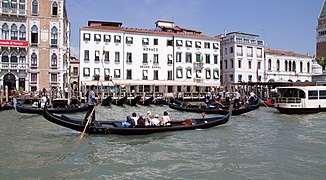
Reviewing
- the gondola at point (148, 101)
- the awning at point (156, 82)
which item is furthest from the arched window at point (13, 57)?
the gondola at point (148, 101)

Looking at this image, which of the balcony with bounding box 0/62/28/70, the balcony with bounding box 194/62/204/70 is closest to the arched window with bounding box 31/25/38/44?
the balcony with bounding box 0/62/28/70

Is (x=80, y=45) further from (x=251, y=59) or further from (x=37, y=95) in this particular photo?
(x=251, y=59)

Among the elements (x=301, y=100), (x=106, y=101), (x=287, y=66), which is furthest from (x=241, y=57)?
(x=301, y=100)

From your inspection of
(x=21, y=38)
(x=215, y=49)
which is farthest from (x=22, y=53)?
(x=215, y=49)

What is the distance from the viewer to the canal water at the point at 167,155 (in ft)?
19.1

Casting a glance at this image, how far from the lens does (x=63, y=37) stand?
85.3ft

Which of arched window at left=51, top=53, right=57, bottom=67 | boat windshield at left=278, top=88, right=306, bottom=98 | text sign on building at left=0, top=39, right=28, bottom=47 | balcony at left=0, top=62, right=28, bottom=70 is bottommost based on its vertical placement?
boat windshield at left=278, top=88, right=306, bottom=98

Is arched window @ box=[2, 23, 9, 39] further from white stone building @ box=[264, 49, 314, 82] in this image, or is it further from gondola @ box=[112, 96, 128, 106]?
white stone building @ box=[264, 49, 314, 82]

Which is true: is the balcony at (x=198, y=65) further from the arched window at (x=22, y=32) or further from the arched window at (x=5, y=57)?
the arched window at (x=5, y=57)

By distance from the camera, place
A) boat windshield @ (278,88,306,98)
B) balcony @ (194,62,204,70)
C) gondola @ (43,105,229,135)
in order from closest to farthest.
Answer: gondola @ (43,105,229,135) < boat windshield @ (278,88,306,98) < balcony @ (194,62,204,70)

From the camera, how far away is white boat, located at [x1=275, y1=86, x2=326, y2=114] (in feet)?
52.7

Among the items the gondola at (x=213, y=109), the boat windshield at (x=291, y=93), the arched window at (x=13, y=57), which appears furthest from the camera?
the arched window at (x=13, y=57)

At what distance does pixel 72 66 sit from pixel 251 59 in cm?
1911

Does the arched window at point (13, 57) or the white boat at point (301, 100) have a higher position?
the arched window at point (13, 57)
